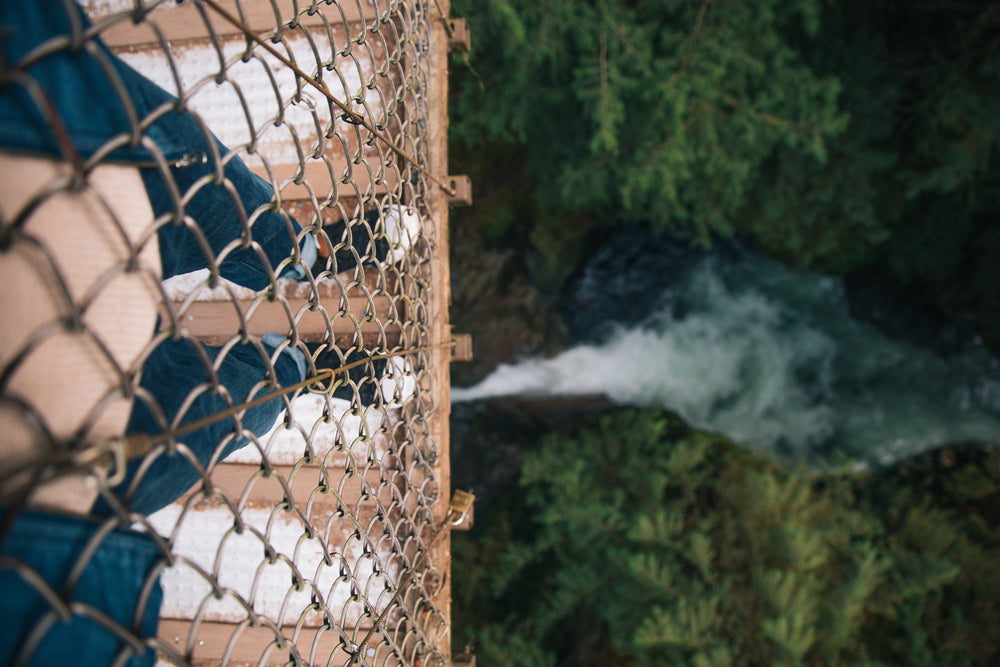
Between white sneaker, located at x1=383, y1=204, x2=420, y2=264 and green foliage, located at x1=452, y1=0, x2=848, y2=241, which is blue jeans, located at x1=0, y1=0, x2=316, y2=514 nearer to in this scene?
white sneaker, located at x1=383, y1=204, x2=420, y2=264

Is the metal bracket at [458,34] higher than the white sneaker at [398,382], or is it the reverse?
the metal bracket at [458,34]

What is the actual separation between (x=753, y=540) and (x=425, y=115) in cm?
418

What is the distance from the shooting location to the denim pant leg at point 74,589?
0.58m

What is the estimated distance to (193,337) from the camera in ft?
2.06

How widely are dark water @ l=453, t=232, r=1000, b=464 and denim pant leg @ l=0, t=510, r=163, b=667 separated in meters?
5.06

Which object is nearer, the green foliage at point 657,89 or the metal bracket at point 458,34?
the metal bracket at point 458,34

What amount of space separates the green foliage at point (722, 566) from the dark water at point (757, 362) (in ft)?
2.16

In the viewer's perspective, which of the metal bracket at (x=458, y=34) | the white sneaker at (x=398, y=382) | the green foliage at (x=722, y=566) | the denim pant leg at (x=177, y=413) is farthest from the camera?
the green foliage at (x=722, y=566)

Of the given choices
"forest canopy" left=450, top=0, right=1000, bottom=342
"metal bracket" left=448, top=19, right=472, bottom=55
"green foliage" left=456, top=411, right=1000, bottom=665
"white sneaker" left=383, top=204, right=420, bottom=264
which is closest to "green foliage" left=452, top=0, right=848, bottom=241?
"forest canopy" left=450, top=0, right=1000, bottom=342

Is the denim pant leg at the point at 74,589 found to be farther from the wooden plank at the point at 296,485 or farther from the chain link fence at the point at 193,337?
the wooden plank at the point at 296,485

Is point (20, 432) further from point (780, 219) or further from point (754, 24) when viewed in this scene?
point (780, 219)

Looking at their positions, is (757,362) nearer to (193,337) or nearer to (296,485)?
(296,485)

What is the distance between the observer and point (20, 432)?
1.77 feet

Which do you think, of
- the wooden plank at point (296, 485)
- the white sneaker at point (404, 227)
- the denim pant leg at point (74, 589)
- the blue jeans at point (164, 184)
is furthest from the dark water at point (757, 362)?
the denim pant leg at point (74, 589)
